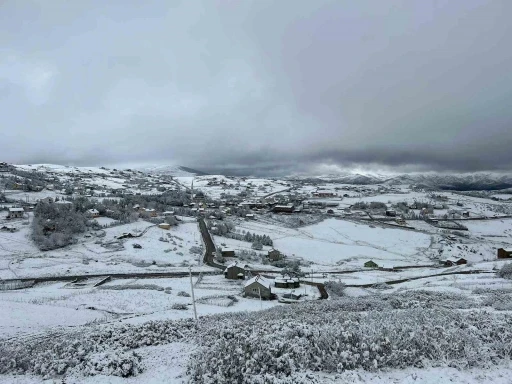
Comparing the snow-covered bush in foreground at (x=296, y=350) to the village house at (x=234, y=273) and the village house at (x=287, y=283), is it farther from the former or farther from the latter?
the village house at (x=234, y=273)

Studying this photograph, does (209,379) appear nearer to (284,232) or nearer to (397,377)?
(397,377)

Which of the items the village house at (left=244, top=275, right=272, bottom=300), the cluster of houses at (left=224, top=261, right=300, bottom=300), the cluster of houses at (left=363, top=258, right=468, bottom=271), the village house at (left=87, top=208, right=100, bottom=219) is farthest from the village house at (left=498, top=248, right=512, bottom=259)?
the village house at (left=87, top=208, right=100, bottom=219)

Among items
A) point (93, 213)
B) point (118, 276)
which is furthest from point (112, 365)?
point (93, 213)

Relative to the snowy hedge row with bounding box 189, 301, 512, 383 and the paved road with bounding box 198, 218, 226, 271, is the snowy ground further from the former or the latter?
the snowy hedge row with bounding box 189, 301, 512, 383

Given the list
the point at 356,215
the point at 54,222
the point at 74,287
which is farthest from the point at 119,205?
the point at 356,215

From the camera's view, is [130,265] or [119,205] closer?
[130,265]

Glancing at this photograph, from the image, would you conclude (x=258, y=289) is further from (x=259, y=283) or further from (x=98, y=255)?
(x=98, y=255)

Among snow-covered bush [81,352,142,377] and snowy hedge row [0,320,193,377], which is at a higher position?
snow-covered bush [81,352,142,377]

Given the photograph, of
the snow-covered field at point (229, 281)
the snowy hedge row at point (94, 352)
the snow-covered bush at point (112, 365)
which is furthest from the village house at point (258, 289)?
the snow-covered bush at point (112, 365)
